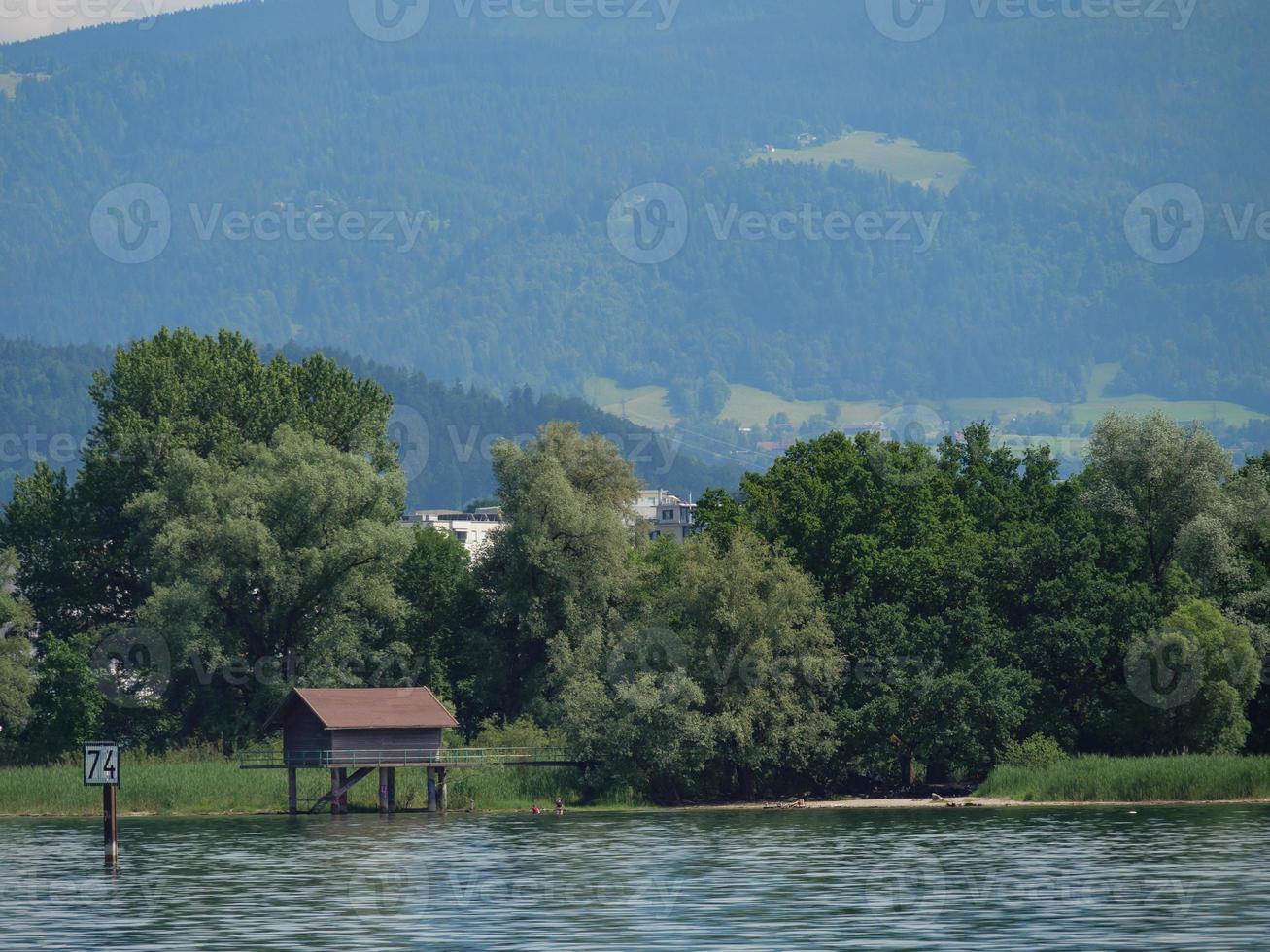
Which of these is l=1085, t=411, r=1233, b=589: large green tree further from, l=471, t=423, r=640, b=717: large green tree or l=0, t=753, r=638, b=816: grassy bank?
l=0, t=753, r=638, b=816: grassy bank

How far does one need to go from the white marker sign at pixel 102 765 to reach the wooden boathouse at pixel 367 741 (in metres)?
19.4

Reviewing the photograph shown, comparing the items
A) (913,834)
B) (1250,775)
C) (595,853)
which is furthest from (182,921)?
(1250,775)

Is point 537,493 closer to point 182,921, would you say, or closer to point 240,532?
point 240,532

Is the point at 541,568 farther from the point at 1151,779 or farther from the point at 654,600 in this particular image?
the point at 1151,779

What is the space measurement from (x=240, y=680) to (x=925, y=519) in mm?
33283

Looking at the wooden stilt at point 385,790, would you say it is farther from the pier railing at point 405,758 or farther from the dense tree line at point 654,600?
the dense tree line at point 654,600

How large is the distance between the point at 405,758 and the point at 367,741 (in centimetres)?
174

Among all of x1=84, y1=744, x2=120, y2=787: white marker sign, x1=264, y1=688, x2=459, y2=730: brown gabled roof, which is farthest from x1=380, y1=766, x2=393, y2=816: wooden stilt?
x1=84, y1=744, x2=120, y2=787: white marker sign

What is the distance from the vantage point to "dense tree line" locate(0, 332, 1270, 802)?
8538 centimetres

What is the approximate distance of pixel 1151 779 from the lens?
79000 millimetres

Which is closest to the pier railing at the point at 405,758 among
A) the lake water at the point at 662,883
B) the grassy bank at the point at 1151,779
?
the lake water at the point at 662,883

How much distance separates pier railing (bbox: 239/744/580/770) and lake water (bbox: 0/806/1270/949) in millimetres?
6789

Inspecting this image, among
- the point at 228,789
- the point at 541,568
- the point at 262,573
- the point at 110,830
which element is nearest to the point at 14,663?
the point at 262,573

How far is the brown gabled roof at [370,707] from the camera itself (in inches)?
3273
